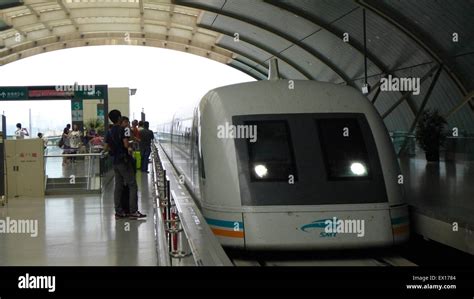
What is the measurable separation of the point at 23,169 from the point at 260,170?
22.0 feet

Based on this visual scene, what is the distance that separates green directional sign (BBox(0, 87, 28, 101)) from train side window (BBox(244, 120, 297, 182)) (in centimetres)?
1150

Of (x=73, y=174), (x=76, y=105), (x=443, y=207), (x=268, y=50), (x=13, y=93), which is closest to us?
(x=443, y=207)

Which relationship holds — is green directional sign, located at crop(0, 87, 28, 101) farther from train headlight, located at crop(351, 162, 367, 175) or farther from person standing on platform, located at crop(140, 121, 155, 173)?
train headlight, located at crop(351, 162, 367, 175)

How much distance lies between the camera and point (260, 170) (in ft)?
23.8

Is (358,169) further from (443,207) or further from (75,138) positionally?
(75,138)

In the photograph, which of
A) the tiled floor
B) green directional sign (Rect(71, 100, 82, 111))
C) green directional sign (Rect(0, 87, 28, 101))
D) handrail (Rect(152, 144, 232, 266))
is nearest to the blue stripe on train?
the tiled floor

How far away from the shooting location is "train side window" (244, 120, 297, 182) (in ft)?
23.7

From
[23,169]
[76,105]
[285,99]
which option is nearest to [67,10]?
[76,105]

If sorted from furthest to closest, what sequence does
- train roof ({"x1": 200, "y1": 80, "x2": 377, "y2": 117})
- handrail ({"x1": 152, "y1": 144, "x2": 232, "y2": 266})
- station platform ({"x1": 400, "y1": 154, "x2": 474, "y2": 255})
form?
train roof ({"x1": 200, "y1": 80, "x2": 377, "y2": 117})
station platform ({"x1": 400, "y1": 154, "x2": 474, "y2": 255})
handrail ({"x1": 152, "y1": 144, "x2": 232, "y2": 266})

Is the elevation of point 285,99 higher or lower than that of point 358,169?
higher

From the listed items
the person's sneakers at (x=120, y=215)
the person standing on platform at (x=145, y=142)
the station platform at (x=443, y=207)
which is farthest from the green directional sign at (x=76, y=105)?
the station platform at (x=443, y=207)

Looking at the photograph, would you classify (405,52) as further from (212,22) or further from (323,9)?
(212,22)

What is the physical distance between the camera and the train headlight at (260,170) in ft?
23.7
